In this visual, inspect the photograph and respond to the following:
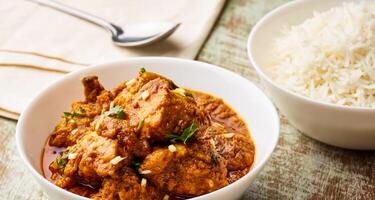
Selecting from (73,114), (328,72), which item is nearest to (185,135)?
(73,114)

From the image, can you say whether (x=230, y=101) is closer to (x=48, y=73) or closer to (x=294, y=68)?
(x=294, y=68)

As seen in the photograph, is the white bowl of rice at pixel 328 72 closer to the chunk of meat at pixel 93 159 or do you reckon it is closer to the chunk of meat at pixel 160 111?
the chunk of meat at pixel 160 111

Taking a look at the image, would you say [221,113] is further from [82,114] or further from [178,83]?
[82,114]

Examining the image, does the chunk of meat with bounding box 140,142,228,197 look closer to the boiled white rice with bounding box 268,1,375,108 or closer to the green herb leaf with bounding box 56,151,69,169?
the green herb leaf with bounding box 56,151,69,169

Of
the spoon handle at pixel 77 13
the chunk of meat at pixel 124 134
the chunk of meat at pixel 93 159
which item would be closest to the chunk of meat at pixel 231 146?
the chunk of meat at pixel 124 134

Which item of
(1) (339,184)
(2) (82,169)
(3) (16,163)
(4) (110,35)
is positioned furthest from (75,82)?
(1) (339,184)
